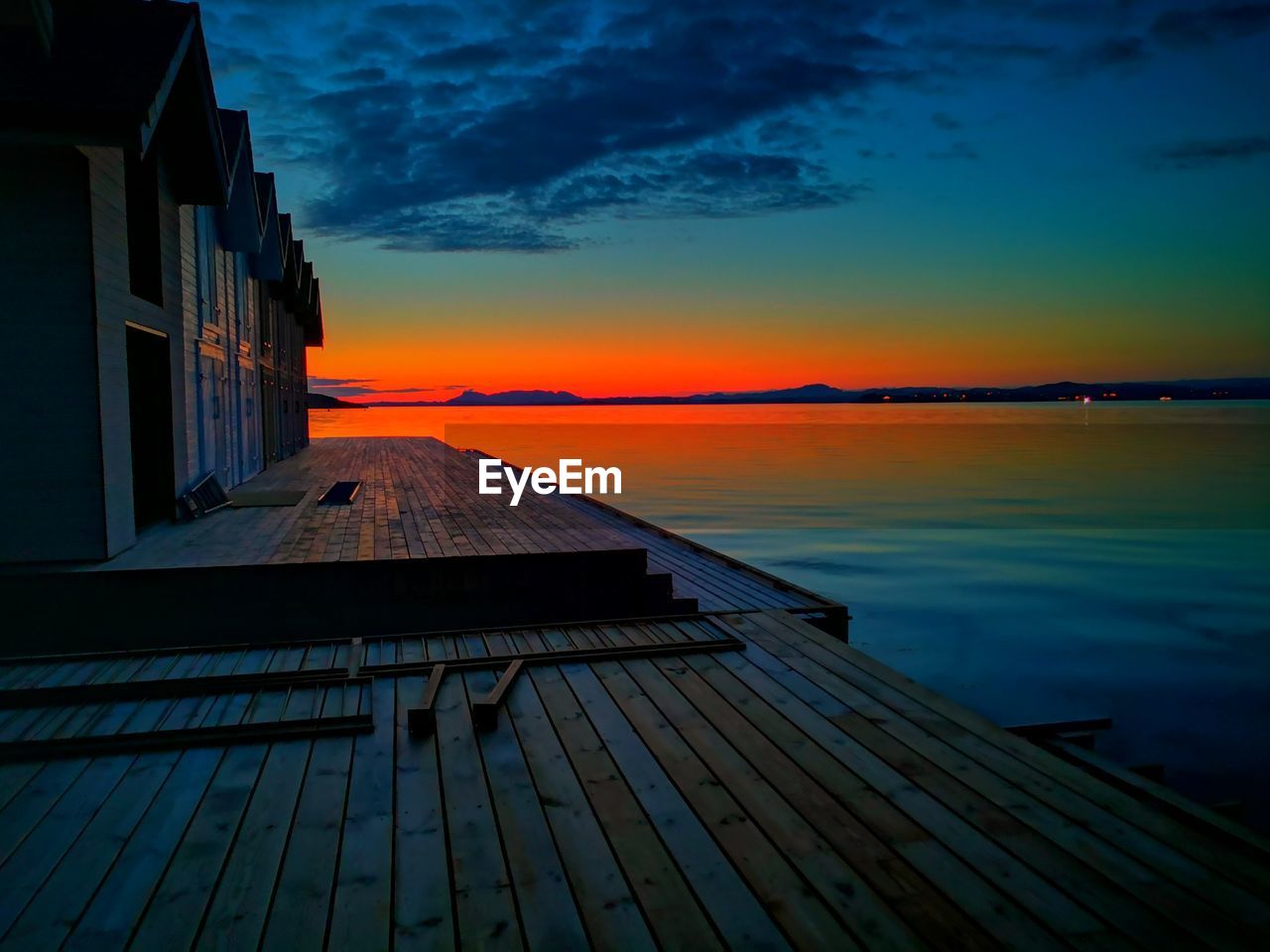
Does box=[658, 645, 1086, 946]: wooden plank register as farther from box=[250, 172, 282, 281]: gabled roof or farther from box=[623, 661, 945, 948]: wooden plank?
box=[250, 172, 282, 281]: gabled roof

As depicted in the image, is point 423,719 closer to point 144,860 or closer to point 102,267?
point 144,860

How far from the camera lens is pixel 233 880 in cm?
305

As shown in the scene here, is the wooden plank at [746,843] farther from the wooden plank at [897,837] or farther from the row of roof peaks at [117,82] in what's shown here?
the row of roof peaks at [117,82]

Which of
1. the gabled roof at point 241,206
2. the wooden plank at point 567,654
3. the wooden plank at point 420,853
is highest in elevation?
the gabled roof at point 241,206

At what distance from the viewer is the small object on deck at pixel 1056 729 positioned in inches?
229

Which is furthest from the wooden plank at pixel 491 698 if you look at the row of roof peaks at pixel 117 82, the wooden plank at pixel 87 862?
the row of roof peaks at pixel 117 82

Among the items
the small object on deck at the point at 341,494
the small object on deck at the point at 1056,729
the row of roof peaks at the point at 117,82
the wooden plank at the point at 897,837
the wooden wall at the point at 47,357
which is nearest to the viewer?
the wooden plank at the point at 897,837

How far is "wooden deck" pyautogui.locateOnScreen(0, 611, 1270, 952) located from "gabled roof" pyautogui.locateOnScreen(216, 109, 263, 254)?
12.2 meters

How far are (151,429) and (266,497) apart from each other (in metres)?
3.22

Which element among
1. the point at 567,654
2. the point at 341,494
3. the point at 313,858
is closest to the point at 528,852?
the point at 313,858

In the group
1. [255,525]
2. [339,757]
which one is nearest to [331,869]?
[339,757]

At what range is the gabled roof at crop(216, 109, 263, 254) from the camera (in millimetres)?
15070

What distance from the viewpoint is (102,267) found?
8242 millimetres

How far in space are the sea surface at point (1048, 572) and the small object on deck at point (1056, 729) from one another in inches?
97.0
